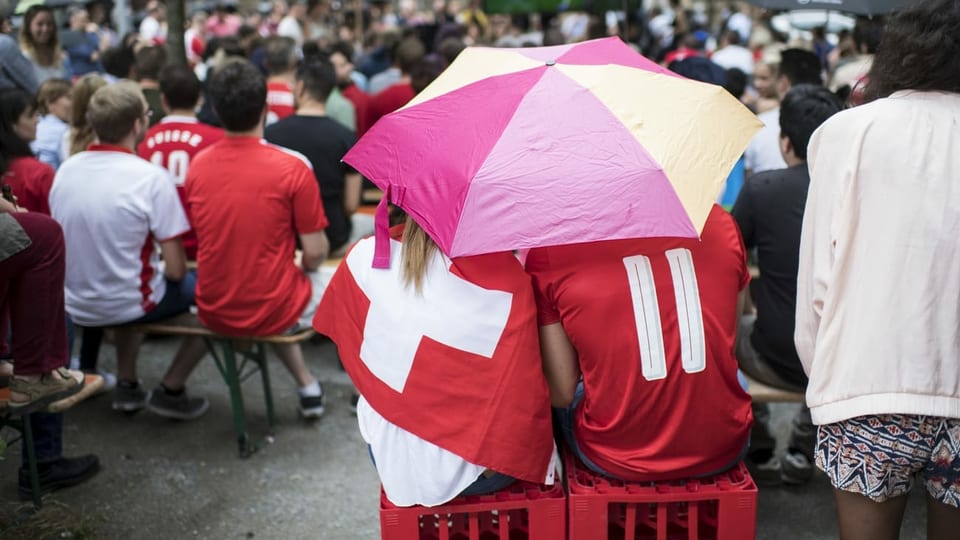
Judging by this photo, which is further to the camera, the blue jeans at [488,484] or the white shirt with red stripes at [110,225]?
the white shirt with red stripes at [110,225]

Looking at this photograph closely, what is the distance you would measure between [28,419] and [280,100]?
3272mm

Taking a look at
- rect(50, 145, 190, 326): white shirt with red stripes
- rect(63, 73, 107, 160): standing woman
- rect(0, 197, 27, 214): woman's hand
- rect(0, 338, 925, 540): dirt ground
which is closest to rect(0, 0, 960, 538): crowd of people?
rect(0, 197, 27, 214): woman's hand

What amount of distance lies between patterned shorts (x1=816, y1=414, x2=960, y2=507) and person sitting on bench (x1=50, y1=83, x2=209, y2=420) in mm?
2979

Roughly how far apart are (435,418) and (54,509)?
191 cm

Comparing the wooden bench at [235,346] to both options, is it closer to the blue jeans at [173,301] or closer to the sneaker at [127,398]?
the blue jeans at [173,301]

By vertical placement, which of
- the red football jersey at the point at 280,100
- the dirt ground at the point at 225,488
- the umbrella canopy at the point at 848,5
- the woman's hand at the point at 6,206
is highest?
the umbrella canopy at the point at 848,5

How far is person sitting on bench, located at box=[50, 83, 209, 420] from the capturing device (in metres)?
4.05

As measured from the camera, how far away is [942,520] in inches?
94.3

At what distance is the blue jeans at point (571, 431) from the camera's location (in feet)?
8.70

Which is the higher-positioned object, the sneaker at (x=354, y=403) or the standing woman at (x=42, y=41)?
the standing woman at (x=42, y=41)

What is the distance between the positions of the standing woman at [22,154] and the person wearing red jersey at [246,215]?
2.39 feet

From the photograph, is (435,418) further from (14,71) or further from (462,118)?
Answer: (14,71)

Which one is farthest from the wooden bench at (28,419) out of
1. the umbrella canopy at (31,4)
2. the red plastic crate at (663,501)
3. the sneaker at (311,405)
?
the umbrella canopy at (31,4)

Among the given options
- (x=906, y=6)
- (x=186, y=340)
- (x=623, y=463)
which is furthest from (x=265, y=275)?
(x=906, y=6)
